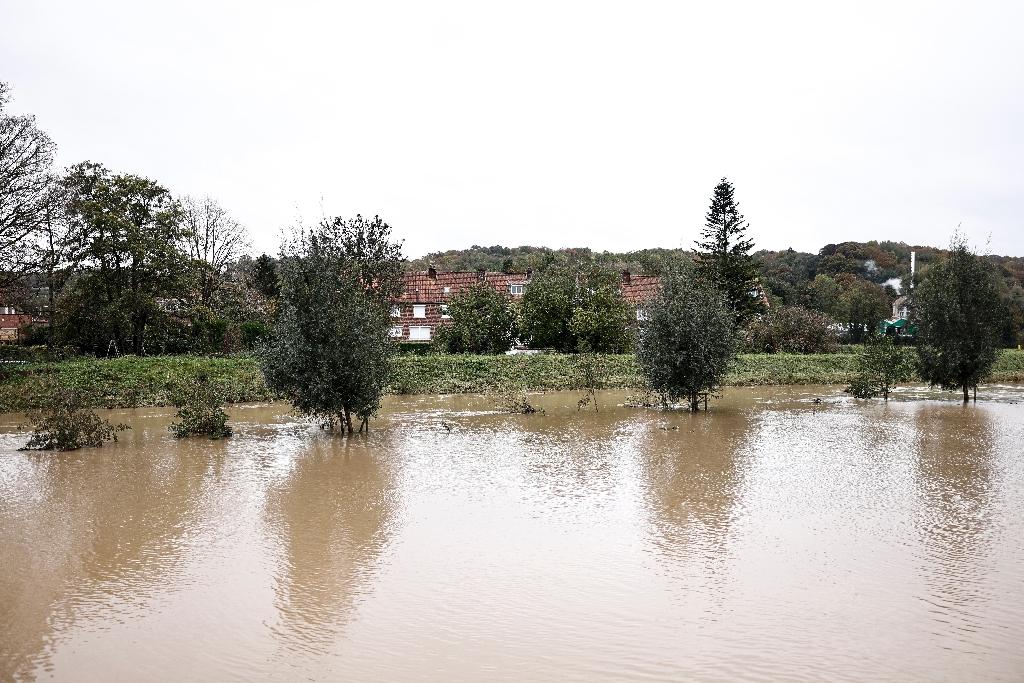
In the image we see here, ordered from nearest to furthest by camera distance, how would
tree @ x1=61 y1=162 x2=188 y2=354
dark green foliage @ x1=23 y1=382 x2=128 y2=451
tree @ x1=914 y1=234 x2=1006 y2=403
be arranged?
dark green foliage @ x1=23 y1=382 x2=128 y2=451, tree @ x1=914 y1=234 x2=1006 y2=403, tree @ x1=61 y1=162 x2=188 y2=354

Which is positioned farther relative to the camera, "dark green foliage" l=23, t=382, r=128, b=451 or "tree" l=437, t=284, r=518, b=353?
"tree" l=437, t=284, r=518, b=353

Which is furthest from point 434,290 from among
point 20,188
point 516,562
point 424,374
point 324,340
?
point 516,562

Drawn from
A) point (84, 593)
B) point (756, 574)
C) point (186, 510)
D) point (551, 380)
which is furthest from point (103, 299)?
point (756, 574)

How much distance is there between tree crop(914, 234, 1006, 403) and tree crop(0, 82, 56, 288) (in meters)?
34.7

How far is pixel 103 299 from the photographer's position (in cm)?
3894

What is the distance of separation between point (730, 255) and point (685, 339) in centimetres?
2787

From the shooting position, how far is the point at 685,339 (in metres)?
26.0

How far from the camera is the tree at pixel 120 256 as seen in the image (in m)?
38.0

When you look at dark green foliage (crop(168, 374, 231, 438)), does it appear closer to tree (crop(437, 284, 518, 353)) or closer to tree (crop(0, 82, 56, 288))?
tree (crop(0, 82, 56, 288))

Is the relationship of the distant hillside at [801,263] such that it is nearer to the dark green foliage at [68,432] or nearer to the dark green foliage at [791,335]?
the dark green foliage at [791,335]

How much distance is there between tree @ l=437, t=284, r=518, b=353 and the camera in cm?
4534

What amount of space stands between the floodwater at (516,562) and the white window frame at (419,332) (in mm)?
43374

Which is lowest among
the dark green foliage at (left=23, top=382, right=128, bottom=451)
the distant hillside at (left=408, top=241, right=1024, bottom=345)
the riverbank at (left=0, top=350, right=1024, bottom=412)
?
the dark green foliage at (left=23, top=382, right=128, bottom=451)

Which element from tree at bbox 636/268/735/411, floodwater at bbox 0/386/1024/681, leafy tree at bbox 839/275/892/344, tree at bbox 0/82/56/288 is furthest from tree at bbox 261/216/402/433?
leafy tree at bbox 839/275/892/344
